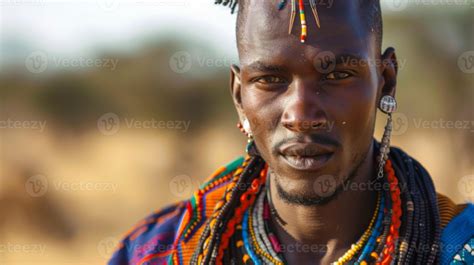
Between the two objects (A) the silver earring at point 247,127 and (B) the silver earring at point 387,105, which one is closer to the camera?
(B) the silver earring at point 387,105

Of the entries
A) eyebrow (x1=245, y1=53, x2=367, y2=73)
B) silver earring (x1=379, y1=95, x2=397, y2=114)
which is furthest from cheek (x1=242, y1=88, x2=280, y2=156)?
silver earring (x1=379, y1=95, x2=397, y2=114)

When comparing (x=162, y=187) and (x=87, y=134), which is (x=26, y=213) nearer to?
(x=162, y=187)

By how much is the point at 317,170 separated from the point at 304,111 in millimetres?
263

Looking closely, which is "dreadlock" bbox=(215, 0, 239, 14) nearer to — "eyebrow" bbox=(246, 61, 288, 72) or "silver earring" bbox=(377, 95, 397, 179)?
"eyebrow" bbox=(246, 61, 288, 72)

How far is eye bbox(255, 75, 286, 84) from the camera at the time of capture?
11.1 feet

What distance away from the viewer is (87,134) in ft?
54.4

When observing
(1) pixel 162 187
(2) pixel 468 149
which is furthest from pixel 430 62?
(1) pixel 162 187

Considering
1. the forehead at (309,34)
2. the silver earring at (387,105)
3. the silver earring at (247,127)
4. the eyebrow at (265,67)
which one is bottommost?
the silver earring at (247,127)

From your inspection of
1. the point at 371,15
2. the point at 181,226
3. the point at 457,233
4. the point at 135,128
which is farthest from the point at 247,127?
the point at 135,128

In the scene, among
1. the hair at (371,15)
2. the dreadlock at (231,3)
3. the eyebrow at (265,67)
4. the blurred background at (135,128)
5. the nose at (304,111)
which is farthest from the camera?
the blurred background at (135,128)

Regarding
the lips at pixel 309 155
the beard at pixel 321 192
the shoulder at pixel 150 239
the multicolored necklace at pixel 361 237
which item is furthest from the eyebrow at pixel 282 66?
the shoulder at pixel 150 239

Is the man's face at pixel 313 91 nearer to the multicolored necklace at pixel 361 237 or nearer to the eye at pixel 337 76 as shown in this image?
the eye at pixel 337 76

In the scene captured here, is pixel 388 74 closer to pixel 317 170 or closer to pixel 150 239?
pixel 317 170

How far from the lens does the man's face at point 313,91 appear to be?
129 inches
